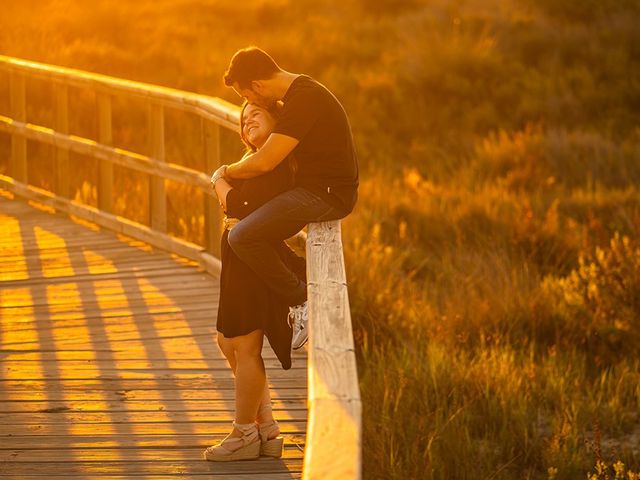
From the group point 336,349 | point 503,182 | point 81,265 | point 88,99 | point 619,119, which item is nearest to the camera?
point 336,349

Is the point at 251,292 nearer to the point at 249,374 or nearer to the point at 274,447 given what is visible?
the point at 249,374

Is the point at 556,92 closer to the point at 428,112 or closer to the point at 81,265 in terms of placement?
the point at 428,112

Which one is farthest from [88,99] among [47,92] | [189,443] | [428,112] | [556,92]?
[189,443]

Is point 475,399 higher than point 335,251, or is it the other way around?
point 335,251

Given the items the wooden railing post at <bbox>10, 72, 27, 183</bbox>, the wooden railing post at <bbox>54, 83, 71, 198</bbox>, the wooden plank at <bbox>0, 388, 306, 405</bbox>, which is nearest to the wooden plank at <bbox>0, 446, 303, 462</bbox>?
Result: the wooden plank at <bbox>0, 388, 306, 405</bbox>

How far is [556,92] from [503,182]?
18.8 feet

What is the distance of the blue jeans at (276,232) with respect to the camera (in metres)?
4.99

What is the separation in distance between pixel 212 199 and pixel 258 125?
3.22 meters

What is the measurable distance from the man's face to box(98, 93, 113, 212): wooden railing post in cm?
485

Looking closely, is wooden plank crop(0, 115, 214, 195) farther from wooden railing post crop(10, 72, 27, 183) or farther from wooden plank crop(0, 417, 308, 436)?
wooden plank crop(0, 417, 308, 436)

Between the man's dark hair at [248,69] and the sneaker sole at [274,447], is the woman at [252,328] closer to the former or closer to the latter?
the sneaker sole at [274,447]

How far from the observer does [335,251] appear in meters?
4.97

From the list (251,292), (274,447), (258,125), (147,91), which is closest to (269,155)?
(258,125)

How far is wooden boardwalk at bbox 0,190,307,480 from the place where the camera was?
505cm
